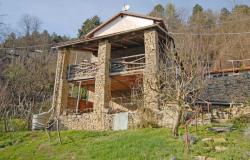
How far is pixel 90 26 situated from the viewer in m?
43.7

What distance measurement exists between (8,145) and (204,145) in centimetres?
983

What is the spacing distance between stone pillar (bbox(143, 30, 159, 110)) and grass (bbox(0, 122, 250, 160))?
88.2 inches

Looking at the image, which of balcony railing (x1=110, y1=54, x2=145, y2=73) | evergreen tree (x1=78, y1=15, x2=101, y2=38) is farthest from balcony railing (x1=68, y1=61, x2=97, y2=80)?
evergreen tree (x1=78, y1=15, x2=101, y2=38)

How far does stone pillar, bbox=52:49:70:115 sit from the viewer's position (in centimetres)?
1900

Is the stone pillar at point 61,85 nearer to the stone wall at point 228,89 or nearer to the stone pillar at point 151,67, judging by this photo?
the stone pillar at point 151,67

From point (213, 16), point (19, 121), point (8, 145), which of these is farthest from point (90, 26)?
point (8, 145)

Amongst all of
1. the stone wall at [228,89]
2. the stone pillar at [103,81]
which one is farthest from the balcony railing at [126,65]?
A: the stone wall at [228,89]

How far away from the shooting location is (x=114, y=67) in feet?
60.1

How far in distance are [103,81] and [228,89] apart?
7.42 metres

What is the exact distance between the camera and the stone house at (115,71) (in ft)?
53.8

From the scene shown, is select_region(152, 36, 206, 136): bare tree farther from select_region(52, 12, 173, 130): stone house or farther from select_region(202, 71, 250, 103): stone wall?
select_region(202, 71, 250, 103): stone wall

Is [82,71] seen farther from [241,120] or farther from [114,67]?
[241,120]

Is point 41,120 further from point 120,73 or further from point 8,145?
point 120,73

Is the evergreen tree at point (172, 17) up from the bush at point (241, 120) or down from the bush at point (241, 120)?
up
